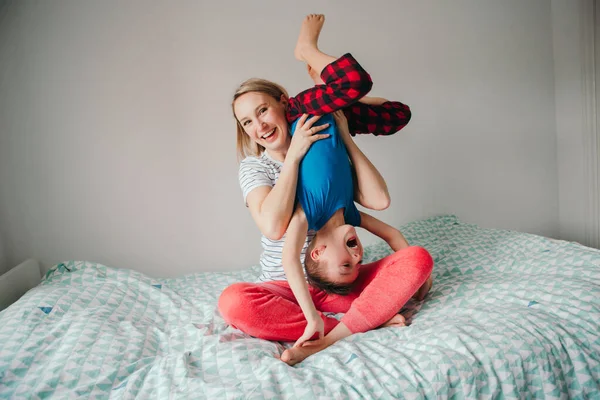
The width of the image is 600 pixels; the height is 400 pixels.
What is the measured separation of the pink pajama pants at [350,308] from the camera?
51.9 inches

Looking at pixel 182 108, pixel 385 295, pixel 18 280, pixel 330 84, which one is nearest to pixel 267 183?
pixel 330 84

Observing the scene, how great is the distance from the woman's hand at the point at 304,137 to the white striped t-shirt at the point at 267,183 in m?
0.16

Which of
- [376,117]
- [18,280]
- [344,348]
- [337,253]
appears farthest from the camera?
[18,280]

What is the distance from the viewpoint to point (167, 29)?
2.10 metres

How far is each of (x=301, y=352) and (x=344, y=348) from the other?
101 millimetres

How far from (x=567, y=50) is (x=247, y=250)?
193 cm

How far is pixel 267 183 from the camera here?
147 cm

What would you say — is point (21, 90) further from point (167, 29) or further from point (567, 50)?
point (567, 50)

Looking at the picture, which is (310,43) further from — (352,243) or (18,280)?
(18,280)

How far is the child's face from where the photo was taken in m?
1.38

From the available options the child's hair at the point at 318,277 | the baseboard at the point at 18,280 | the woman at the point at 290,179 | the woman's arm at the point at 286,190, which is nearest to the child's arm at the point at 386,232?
the woman at the point at 290,179

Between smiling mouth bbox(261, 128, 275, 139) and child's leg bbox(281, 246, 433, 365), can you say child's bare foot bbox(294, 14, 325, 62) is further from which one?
child's leg bbox(281, 246, 433, 365)

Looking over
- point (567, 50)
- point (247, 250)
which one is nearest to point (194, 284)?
point (247, 250)

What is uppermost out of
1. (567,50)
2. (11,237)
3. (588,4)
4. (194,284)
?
(588,4)
